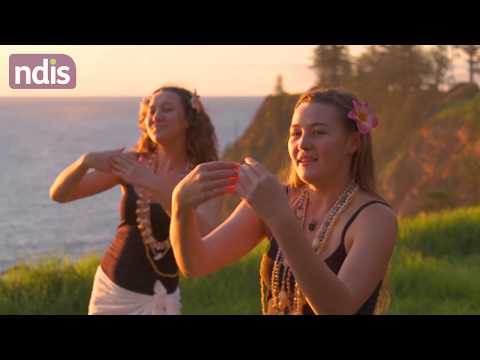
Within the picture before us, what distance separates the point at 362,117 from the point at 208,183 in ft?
1.99

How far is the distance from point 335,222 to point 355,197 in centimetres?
12

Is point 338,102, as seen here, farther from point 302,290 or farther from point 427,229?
point 427,229

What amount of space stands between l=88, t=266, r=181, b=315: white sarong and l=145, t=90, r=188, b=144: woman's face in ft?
2.72

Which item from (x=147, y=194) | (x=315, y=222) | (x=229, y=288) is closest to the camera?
(x=315, y=222)

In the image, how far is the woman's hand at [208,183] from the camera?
2352mm

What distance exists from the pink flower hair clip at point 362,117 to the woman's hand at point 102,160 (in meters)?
1.76

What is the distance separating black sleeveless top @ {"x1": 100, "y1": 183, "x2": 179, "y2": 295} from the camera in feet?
13.2

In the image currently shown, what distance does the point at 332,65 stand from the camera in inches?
497

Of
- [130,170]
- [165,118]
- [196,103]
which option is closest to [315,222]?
[130,170]

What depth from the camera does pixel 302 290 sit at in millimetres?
2309

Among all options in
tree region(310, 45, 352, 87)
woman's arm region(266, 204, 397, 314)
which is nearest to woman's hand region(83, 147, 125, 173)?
woman's arm region(266, 204, 397, 314)

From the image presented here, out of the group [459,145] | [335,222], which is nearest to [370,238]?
[335,222]

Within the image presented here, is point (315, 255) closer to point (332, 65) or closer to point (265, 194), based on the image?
point (265, 194)

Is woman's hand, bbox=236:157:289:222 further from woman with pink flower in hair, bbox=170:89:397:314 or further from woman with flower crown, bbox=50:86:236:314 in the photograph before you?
woman with flower crown, bbox=50:86:236:314
